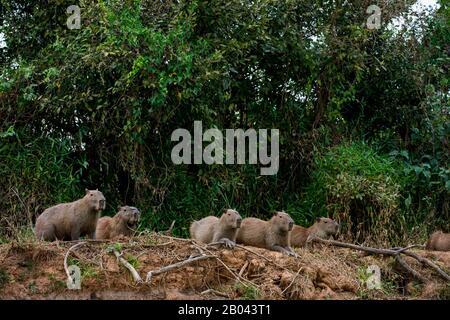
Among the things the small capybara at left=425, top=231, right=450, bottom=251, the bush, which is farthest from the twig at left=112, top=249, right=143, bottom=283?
the small capybara at left=425, top=231, right=450, bottom=251

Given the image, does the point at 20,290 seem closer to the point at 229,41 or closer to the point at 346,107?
the point at 229,41

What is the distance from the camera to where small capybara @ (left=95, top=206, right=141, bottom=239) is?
10523mm

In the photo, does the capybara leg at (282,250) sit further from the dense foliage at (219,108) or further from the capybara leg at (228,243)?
the dense foliage at (219,108)

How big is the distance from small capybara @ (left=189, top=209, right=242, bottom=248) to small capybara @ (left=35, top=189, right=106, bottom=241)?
4.38 ft

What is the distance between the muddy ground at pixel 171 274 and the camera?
9055 millimetres

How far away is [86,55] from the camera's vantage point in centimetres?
1188

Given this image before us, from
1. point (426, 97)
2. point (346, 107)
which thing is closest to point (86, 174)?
point (346, 107)

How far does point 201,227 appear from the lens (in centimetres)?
1084

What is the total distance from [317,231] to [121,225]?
8.74ft

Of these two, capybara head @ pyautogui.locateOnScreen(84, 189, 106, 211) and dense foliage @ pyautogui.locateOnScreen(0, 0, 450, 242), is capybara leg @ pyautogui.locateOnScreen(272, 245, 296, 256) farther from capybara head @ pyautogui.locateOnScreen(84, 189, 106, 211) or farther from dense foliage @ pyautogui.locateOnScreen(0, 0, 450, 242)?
→ capybara head @ pyautogui.locateOnScreen(84, 189, 106, 211)

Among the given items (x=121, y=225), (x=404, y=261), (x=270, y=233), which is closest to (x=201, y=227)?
(x=270, y=233)

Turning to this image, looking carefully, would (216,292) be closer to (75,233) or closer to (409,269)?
(75,233)

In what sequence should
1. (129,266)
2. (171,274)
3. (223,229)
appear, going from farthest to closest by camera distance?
(223,229) < (171,274) < (129,266)

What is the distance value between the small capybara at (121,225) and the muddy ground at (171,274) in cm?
63
